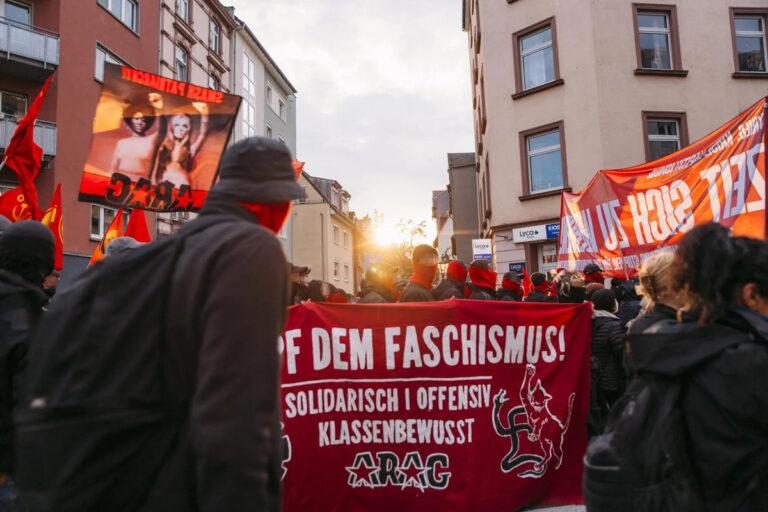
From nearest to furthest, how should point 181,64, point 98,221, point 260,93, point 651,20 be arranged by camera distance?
point 651,20
point 98,221
point 181,64
point 260,93

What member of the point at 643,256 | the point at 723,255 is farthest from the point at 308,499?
the point at 643,256

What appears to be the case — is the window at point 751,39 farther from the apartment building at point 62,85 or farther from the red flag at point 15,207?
the apartment building at point 62,85

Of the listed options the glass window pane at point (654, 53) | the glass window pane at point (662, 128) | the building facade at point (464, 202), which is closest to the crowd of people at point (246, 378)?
the glass window pane at point (662, 128)

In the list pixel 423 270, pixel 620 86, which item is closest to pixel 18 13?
pixel 620 86

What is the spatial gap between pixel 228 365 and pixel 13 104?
835 inches

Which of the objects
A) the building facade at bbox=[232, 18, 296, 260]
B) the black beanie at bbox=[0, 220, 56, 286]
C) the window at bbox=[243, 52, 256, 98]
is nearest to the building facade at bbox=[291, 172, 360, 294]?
the building facade at bbox=[232, 18, 296, 260]

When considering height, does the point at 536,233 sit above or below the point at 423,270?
above

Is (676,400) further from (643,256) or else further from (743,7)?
(743,7)

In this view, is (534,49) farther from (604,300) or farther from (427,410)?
(427,410)

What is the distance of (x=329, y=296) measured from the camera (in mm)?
9039

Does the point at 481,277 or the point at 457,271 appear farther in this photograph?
the point at 457,271

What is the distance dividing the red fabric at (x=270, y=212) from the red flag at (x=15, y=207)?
21.4 ft

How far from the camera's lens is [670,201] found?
4.95 m

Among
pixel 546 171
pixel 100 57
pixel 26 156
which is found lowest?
pixel 26 156
